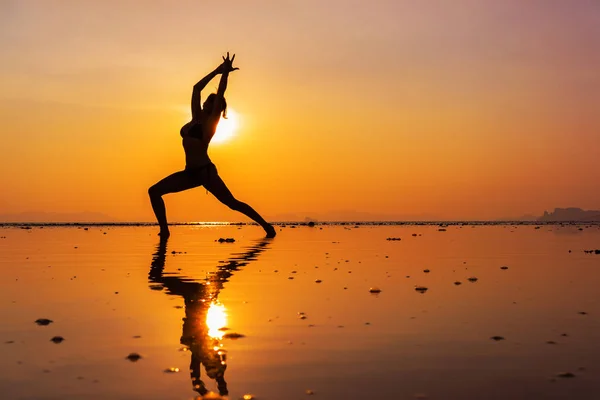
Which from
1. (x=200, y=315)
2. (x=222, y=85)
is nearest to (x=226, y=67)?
(x=222, y=85)

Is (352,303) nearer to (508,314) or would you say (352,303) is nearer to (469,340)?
(508,314)

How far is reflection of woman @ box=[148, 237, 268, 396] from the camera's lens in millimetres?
4754

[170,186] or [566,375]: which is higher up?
[170,186]

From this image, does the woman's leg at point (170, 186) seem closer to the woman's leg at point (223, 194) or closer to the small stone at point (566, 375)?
the woman's leg at point (223, 194)

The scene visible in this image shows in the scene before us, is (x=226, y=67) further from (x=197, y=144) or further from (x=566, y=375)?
(x=566, y=375)

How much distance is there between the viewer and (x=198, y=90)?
22.9 metres

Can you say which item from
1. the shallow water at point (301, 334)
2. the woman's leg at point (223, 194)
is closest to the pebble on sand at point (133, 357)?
the shallow water at point (301, 334)

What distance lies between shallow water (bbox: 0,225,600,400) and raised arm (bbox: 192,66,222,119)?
12.1m

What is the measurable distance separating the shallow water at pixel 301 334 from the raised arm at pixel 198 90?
12.1 m

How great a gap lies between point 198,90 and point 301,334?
58.5 ft

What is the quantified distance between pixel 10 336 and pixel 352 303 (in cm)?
384

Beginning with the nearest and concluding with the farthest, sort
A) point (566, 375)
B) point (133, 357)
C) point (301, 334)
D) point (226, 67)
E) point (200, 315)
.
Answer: point (566, 375) → point (133, 357) → point (301, 334) → point (200, 315) → point (226, 67)

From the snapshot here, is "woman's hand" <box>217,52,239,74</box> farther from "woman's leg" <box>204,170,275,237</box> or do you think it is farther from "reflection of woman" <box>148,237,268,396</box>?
"reflection of woman" <box>148,237,268,396</box>

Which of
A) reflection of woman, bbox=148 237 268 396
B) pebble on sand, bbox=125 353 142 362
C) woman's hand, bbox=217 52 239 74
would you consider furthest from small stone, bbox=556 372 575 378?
woman's hand, bbox=217 52 239 74
